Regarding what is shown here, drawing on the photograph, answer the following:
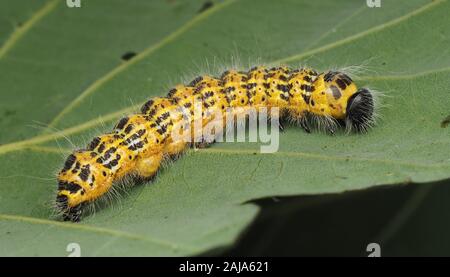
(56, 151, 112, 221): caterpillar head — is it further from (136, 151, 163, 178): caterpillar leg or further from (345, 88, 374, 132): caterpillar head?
(345, 88, 374, 132): caterpillar head

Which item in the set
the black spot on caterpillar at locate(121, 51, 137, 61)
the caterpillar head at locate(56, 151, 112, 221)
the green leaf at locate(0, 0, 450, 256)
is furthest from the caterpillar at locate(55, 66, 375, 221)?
the black spot on caterpillar at locate(121, 51, 137, 61)

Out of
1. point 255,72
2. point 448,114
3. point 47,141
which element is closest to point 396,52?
point 448,114

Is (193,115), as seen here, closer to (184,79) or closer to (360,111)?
(184,79)

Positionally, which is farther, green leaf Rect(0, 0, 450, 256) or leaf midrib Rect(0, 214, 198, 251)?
green leaf Rect(0, 0, 450, 256)

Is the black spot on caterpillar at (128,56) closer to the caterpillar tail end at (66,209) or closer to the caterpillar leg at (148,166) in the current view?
the caterpillar leg at (148,166)

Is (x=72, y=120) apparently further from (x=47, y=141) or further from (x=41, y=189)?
(x=41, y=189)

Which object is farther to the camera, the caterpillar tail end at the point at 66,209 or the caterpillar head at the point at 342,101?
the caterpillar head at the point at 342,101

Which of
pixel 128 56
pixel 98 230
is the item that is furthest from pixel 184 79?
pixel 98 230

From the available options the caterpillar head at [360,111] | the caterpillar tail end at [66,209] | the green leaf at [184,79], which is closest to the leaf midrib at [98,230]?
the green leaf at [184,79]
